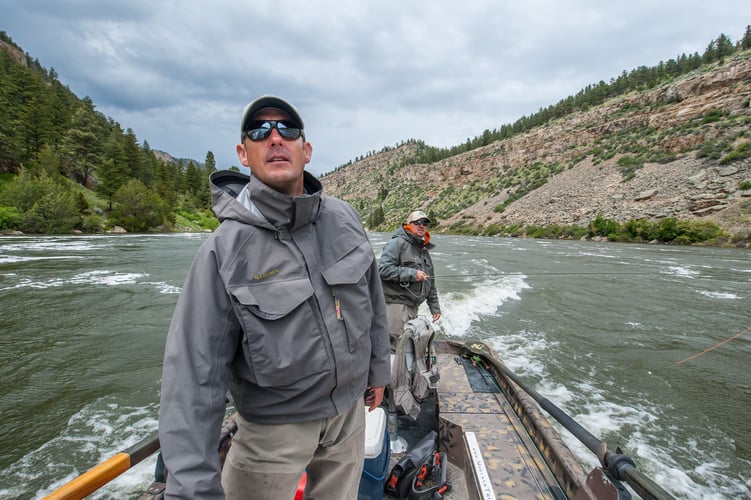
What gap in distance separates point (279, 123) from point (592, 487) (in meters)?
2.63

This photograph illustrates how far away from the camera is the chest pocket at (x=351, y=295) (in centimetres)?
148

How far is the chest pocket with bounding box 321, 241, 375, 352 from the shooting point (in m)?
1.48

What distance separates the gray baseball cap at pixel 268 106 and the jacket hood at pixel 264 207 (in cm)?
32

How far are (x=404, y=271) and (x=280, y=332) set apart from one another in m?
2.88

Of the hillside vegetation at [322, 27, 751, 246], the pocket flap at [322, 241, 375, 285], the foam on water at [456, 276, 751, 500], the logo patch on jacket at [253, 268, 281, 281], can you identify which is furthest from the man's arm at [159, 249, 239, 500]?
the hillside vegetation at [322, 27, 751, 246]

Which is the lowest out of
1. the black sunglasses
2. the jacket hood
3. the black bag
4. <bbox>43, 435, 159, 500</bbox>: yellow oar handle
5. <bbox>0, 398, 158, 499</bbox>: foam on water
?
<bbox>0, 398, 158, 499</bbox>: foam on water

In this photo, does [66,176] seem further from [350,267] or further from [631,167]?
[631,167]

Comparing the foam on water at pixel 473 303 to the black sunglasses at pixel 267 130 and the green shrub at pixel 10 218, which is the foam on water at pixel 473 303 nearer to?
the black sunglasses at pixel 267 130

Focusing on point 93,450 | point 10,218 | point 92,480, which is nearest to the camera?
point 92,480

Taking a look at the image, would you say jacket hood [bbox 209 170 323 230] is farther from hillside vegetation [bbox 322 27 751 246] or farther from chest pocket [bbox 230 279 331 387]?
hillside vegetation [bbox 322 27 751 246]

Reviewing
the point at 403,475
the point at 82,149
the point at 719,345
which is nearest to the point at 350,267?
the point at 403,475

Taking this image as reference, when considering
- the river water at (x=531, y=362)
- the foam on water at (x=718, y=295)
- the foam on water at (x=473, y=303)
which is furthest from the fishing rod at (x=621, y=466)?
the foam on water at (x=718, y=295)

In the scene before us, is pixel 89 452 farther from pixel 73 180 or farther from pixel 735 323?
pixel 73 180

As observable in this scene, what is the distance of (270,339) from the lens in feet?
4.18
